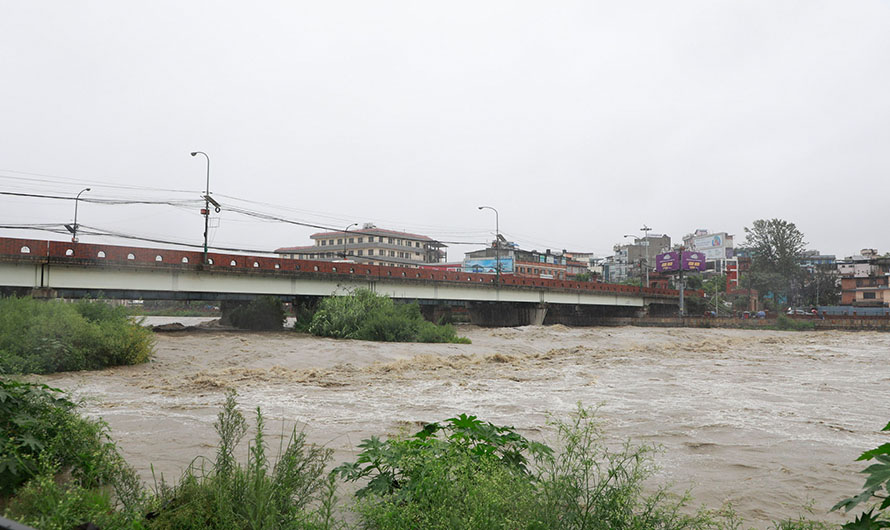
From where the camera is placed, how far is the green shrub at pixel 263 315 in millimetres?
41719

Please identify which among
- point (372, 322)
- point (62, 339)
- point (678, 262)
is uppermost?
point (678, 262)

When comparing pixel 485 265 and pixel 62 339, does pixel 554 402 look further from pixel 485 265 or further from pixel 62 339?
pixel 485 265

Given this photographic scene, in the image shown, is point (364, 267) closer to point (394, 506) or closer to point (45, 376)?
point (45, 376)

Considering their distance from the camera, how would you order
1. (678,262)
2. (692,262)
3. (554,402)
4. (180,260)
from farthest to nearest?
(678,262) → (692,262) → (180,260) → (554,402)

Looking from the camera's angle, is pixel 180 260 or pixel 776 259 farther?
pixel 776 259

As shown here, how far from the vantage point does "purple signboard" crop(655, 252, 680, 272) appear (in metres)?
85.1

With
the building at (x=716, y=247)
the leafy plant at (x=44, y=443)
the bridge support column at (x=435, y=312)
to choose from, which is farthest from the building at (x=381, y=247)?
the leafy plant at (x=44, y=443)

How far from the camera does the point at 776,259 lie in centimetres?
8900

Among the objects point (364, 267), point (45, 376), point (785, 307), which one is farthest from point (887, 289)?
point (45, 376)

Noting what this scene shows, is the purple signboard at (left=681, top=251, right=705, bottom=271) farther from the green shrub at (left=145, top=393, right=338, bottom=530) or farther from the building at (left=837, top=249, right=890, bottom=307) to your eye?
the green shrub at (left=145, top=393, right=338, bottom=530)

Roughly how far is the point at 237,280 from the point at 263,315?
779 cm

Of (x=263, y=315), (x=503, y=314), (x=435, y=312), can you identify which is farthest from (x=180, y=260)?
(x=503, y=314)

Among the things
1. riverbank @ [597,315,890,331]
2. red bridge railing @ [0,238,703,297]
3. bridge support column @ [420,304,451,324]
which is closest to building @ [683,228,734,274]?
riverbank @ [597,315,890,331]

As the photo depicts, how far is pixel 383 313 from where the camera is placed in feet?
111
